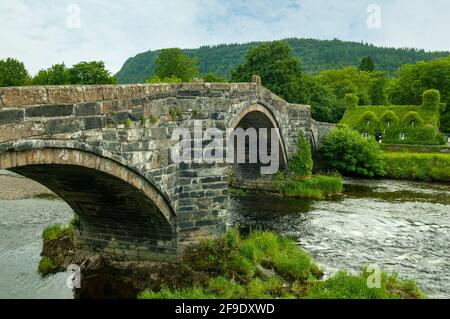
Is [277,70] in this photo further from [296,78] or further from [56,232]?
[56,232]

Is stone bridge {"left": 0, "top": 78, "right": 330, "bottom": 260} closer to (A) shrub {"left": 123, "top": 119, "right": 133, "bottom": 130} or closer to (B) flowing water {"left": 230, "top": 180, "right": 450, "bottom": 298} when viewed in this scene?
(A) shrub {"left": 123, "top": 119, "right": 133, "bottom": 130}

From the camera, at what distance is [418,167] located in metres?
35.2

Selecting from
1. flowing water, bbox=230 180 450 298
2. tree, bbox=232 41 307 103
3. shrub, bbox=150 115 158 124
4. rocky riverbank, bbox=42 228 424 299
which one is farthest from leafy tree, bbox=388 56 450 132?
shrub, bbox=150 115 158 124

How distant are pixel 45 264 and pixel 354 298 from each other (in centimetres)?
889

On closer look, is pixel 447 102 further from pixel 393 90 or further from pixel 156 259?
pixel 156 259

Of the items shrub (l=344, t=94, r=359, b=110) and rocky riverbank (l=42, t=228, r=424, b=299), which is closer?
rocky riverbank (l=42, t=228, r=424, b=299)

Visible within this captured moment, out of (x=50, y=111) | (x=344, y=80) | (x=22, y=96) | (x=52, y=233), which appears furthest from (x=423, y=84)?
(x=22, y=96)

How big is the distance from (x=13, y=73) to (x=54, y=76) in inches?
243

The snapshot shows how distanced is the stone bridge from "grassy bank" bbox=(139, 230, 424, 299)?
2.59 feet

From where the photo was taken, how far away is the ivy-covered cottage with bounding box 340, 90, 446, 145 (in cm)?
4644

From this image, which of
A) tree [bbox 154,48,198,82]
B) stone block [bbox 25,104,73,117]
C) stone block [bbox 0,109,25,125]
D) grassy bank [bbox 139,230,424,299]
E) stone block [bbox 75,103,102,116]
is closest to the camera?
stone block [bbox 0,109,25,125]

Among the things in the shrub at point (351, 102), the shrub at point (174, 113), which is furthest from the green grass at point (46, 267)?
the shrub at point (351, 102)
